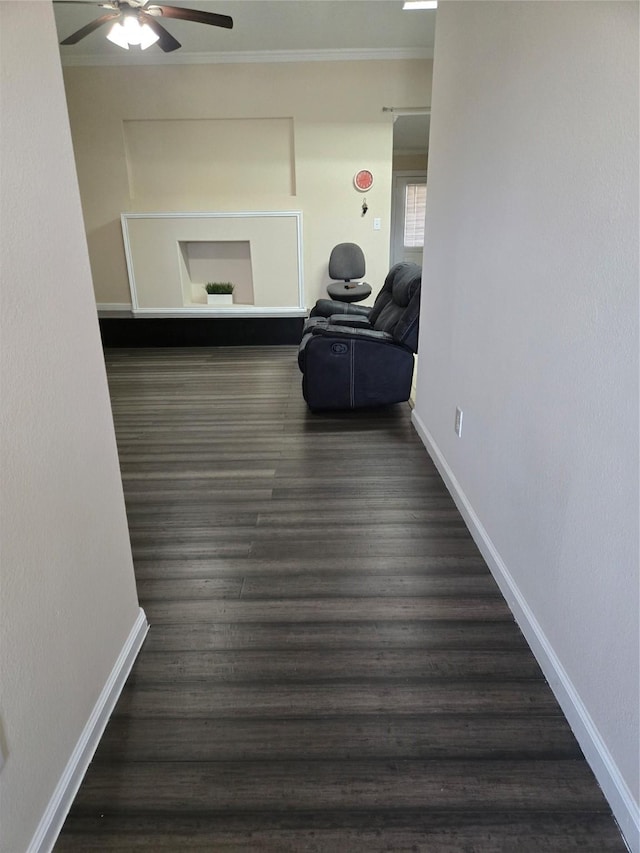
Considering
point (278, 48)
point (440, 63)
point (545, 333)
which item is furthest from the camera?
point (278, 48)

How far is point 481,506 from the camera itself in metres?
2.09

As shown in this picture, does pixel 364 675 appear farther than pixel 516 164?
No

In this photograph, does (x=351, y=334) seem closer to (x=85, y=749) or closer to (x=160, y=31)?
(x=160, y=31)

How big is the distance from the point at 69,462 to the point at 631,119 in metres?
1.44

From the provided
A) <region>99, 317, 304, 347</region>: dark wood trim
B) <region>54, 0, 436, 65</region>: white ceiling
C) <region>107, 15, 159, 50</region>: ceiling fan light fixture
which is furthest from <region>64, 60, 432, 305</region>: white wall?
<region>107, 15, 159, 50</region>: ceiling fan light fixture

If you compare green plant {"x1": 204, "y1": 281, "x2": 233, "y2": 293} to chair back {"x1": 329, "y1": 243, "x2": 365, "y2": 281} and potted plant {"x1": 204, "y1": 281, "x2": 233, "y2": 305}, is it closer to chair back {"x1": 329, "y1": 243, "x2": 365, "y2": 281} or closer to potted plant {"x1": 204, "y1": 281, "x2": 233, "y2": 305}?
potted plant {"x1": 204, "y1": 281, "x2": 233, "y2": 305}

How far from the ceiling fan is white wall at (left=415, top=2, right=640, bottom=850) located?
2073 millimetres

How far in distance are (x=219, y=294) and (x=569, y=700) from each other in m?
5.67

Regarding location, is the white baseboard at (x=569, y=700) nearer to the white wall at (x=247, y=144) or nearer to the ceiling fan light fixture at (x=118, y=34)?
the ceiling fan light fixture at (x=118, y=34)

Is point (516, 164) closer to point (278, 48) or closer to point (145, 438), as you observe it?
point (145, 438)

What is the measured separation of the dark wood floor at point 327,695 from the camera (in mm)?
1136

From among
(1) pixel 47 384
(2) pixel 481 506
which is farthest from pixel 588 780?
(1) pixel 47 384

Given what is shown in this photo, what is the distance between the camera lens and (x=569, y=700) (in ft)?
4.40

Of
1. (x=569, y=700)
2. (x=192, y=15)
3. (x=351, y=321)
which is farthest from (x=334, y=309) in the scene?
(x=569, y=700)
